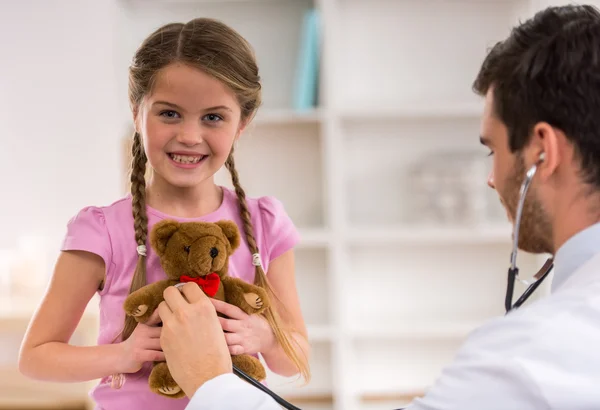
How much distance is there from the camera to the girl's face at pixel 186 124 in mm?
1226

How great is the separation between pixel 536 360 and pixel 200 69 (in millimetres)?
670

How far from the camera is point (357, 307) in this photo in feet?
11.6

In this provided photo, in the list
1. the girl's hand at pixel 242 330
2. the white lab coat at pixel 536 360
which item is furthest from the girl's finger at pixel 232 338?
the white lab coat at pixel 536 360

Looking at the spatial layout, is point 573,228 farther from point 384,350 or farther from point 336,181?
point 384,350

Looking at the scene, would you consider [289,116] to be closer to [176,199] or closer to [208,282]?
[176,199]

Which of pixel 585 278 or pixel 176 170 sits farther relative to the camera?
pixel 176 170

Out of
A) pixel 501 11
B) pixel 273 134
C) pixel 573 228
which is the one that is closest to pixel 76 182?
pixel 273 134

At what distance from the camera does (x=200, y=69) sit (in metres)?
1.24

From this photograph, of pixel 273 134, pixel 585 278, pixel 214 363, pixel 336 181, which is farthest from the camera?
pixel 273 134

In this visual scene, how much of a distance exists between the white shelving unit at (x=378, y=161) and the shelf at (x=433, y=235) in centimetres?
7

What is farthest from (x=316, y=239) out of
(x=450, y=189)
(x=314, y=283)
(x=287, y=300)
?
(x=287, y=300)

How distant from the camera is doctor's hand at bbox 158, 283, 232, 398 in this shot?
3.76ft

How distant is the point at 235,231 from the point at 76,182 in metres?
2.46

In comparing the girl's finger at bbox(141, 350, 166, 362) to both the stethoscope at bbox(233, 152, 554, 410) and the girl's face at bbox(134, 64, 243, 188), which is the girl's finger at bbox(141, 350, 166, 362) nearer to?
the stethoscope at bbox(233, 152, 554, 410)
